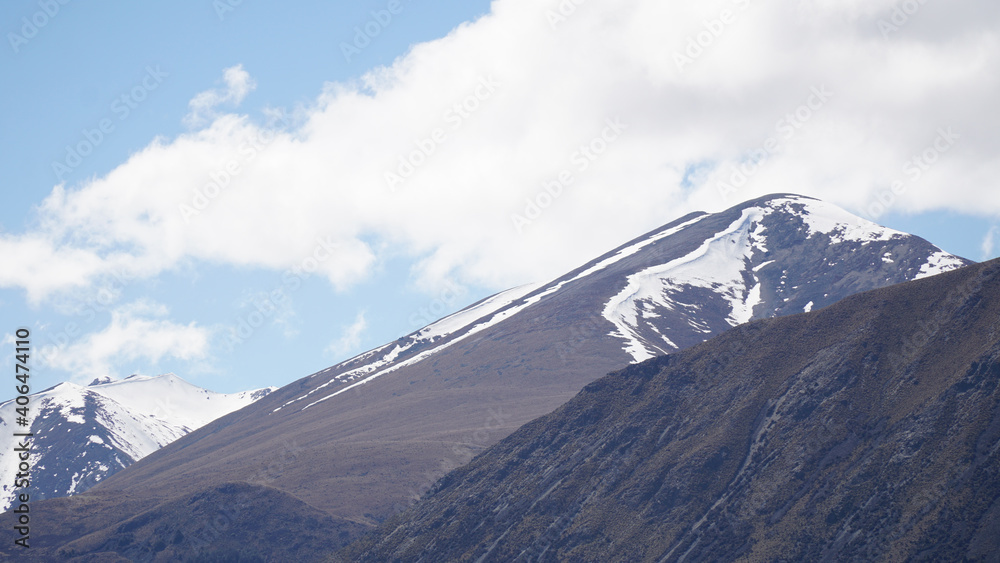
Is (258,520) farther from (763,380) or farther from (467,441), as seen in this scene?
(763,380)

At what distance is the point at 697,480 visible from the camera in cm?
8200

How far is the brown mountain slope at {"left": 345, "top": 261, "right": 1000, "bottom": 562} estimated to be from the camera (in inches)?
2562

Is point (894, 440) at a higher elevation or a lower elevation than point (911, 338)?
lower

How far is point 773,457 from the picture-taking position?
7906 centimetres

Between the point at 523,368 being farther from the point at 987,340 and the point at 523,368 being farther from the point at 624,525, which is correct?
the point at 987,340

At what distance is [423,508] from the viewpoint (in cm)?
10319

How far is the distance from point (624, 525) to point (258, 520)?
6134cm

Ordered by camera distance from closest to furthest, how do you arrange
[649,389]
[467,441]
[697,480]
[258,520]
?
1. [697,480]
2. [649,389]
3. [258,520]
4. [467,441]

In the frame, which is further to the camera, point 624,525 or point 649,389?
point 649,389

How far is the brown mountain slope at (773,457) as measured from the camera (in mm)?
65062

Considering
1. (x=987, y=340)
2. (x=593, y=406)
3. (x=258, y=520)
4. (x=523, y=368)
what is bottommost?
(x=987, y=340)

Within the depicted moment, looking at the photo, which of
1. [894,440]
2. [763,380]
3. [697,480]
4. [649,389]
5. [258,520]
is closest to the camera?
[894,440]

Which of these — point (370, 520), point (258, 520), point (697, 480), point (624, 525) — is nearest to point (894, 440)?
point (697, 480)

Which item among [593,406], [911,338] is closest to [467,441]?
[593,406]
